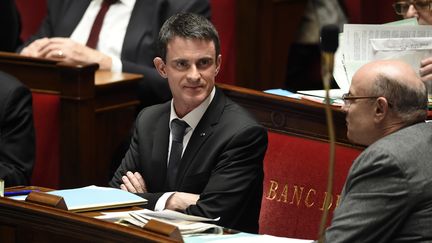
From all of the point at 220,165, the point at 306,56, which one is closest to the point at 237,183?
the point at 220,165

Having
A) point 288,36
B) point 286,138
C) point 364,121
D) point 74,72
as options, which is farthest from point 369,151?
point 288,36

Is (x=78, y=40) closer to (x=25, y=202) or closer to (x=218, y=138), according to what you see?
(x=218, y=138)

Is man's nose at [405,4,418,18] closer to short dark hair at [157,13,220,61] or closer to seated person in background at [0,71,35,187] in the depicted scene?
short dark hair at [157,13,220,61]

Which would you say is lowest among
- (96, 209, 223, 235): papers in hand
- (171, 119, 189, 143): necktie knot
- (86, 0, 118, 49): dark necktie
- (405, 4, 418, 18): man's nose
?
(96, 209, 223, 235): papers in hand

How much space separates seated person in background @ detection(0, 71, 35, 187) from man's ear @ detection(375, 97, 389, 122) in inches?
53.1

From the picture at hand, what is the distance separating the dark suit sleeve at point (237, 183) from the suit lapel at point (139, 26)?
127cm

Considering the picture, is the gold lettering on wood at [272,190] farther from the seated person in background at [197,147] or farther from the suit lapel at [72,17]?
the suit lapel at [72,17]

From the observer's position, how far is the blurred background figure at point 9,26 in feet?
13.4

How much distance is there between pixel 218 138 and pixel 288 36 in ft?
6.80

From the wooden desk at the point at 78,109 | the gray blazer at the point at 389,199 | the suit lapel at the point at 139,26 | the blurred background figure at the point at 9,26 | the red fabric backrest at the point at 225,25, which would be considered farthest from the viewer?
the blurred background figure at the point at 9,26

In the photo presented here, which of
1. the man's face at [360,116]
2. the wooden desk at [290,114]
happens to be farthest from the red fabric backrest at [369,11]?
the man's face at [360,116]

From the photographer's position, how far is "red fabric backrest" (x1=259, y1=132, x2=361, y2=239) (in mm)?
2822

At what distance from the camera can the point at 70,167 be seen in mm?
3398

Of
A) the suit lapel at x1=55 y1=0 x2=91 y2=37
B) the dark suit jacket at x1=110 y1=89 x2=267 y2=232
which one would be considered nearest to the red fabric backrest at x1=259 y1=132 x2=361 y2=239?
the dark suit jacket at x1=110 y1=89 x2=267 y2=232
